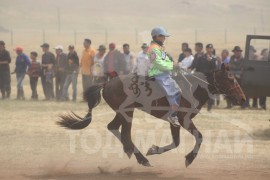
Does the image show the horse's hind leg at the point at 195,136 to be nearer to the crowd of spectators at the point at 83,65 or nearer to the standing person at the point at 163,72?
the standing person at the point at 163,72

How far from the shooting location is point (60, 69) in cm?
2412

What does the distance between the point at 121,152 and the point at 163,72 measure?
8.43 feet

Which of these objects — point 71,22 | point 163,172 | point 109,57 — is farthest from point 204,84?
point 71,22

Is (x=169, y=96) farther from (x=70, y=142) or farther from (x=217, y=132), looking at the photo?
(x=217, y=132)

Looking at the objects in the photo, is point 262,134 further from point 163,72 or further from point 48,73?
point 48,73

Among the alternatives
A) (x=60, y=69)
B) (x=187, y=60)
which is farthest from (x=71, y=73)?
(x=187, y=60)

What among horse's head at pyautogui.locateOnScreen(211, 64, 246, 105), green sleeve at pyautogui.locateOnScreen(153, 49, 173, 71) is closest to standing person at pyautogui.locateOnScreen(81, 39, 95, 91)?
horse's head at pyautogui.locateOnScreen(211, 64, 246, 105)

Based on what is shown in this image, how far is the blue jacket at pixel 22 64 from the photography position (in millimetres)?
25244

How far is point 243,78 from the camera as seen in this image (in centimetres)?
1647

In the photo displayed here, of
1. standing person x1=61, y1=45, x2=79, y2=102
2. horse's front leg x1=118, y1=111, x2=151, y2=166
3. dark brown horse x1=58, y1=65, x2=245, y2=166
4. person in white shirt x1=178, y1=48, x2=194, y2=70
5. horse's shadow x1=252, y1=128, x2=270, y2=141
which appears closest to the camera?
dark brown horse x1=58, y1=65, x2=245, y2=166

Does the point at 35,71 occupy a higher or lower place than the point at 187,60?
lower

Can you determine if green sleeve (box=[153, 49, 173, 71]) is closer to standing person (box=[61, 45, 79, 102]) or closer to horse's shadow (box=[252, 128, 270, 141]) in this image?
horse's shadow (box=[252, 128, 270, 141])

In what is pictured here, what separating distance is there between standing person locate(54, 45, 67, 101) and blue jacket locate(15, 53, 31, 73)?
1.44 m

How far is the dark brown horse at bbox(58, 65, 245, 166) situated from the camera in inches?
440
